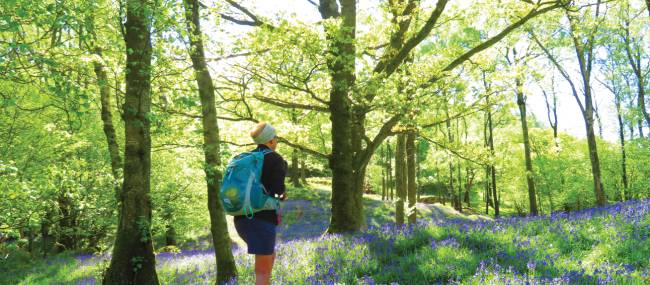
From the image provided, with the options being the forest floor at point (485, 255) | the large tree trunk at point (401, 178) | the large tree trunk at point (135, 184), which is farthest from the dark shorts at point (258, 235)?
the large tree trunk at point (401, 178)

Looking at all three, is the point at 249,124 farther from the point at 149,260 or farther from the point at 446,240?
the point at 446,240

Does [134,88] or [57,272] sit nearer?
[134,88]

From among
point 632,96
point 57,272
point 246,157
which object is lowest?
point 57,272

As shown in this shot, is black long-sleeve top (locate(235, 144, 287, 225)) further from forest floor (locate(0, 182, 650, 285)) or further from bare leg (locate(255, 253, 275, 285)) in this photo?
forest floor (locate(0, 182, 650, 285))

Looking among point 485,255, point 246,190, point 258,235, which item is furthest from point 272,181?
point 485,255

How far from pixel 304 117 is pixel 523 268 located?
32.2 feet

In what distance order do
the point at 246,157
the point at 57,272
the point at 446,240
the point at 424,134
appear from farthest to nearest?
1. the point at 57,272
2. the point at 424,134
3. the point at 446,240
4. the point at 246,157

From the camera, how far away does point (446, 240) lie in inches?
247

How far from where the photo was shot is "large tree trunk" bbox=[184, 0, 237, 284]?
689 centimetres

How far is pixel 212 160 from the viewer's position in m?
6.89

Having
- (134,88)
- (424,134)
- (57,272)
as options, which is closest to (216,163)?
(134,88)

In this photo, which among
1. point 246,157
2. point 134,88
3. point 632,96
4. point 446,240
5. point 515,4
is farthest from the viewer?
point 632,96

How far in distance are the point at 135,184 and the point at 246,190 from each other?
3301 millimetres

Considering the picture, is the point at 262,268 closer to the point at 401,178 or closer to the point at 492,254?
the point at 492,254
